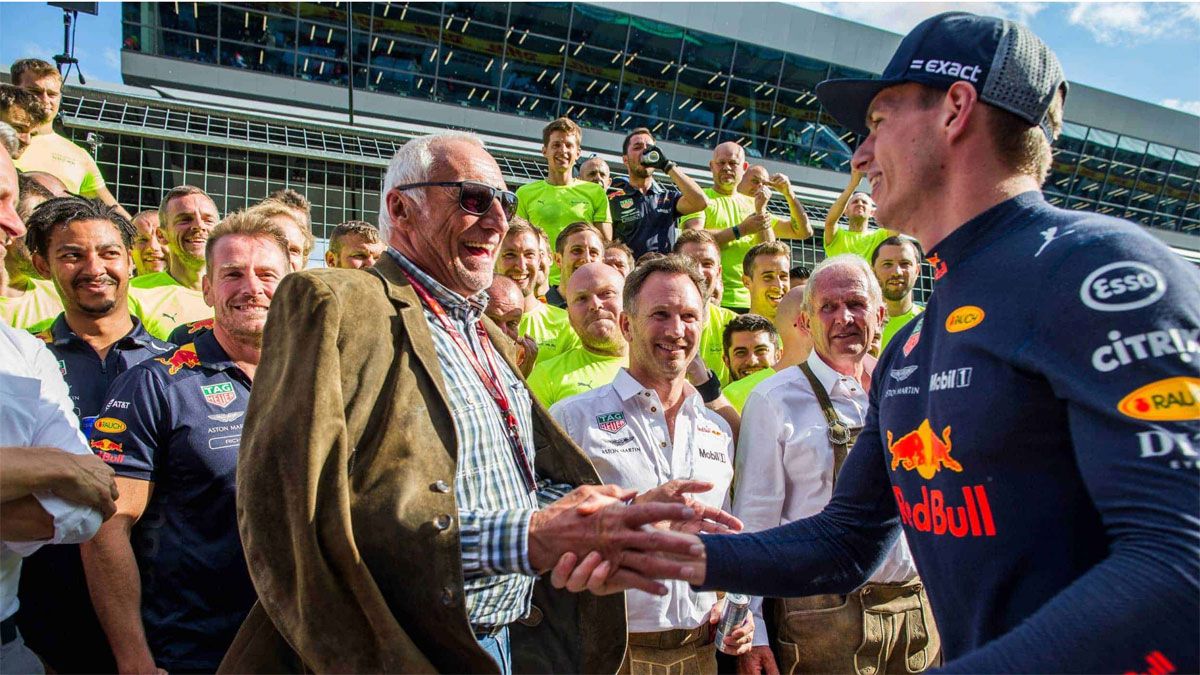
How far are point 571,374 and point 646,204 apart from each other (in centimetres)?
317

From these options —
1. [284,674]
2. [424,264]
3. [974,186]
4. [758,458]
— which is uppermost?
[974,186]

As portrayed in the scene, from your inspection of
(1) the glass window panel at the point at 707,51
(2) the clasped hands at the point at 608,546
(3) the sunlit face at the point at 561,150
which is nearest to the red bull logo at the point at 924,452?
(2) the clasped hands at the point at 608,546

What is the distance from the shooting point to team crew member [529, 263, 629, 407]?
4379mm

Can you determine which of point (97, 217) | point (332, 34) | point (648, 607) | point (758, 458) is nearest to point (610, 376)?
point (758, 458)

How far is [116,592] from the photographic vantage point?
259 cm

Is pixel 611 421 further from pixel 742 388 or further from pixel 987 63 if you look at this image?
pixel 987 63

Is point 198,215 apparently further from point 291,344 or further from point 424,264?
point 291,344

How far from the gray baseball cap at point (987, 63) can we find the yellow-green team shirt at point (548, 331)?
3261 mm

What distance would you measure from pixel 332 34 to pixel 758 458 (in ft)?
69.4

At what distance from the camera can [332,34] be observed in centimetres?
2125

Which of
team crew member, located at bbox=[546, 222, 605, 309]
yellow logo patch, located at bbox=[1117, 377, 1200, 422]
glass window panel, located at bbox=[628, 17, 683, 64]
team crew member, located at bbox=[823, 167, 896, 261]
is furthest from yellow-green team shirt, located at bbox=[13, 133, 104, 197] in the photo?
glass window panel, located at bbox=[628, 17, 683, 64]

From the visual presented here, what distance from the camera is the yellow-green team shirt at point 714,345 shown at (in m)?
5.42

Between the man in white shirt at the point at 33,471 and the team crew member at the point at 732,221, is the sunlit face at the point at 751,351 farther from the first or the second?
the man in white shirt at the point at 33,471

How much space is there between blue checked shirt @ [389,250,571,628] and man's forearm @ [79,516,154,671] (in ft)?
4.17
